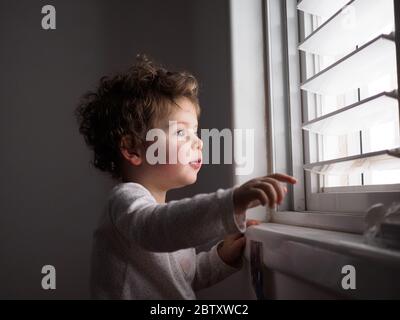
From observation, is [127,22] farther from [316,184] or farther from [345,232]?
[345,232]

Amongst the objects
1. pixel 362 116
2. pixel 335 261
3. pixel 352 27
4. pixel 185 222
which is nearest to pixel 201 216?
pixel 185 222

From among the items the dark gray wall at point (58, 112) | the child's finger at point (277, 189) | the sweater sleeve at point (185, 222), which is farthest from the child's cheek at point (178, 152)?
the dark gray wall at point (58, 112)

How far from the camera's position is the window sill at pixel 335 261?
0.38 metres

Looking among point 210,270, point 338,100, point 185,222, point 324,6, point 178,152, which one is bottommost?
point 210,270

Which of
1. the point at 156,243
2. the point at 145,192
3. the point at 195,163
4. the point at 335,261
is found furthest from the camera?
the point at 195,163

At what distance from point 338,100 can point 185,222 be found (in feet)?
1.53

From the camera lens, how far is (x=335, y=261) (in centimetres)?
46

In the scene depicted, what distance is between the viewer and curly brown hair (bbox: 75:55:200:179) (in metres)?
0.79

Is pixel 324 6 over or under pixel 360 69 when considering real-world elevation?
over

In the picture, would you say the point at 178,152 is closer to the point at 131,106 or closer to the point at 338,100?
the point at 131,106

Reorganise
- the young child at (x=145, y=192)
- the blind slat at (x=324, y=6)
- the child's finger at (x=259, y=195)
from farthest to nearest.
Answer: the blind slat at (x=324, y=6)
the young child at (x=145, y=192)
the child's finger at (x=259, y=195)

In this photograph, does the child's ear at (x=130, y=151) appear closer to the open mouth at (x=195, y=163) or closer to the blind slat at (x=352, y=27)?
the open mouth at (x=195, y=163)

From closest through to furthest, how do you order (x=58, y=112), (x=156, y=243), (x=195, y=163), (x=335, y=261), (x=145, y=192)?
(x=335, y=261), (x=156, y=243), (x=145, y=192), (x=195, y=163), (x=58, y=112)

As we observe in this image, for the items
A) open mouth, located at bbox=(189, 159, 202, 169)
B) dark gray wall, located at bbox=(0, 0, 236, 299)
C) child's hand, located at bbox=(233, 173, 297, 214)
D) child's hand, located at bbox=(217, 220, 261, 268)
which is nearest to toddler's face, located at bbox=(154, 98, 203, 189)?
open mouth, located at bbox=(189, 159, 202, 169)
